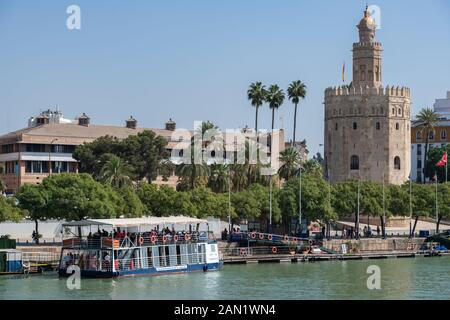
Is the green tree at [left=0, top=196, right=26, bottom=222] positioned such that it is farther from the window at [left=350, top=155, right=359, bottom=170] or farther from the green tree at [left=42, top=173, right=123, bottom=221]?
the window at [left=350, top=155, right=359, bottom=170]

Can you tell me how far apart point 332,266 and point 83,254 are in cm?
2152

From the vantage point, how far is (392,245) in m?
108

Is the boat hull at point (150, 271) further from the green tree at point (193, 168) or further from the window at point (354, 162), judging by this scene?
the window at point (354, 162)

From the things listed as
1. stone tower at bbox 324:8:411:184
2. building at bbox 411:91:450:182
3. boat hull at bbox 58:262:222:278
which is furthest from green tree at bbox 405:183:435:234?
building at bbox 411:91:450:182

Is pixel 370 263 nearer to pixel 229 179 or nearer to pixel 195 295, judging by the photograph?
pixel 229 179

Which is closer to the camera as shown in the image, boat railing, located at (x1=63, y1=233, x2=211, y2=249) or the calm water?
the calm water

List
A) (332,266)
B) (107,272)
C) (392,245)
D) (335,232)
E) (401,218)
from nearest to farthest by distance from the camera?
(107,272) < (332,266) < (392,245) < (335,232) < (401,218)

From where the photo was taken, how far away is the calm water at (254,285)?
66.1 metres

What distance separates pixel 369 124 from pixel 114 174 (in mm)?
39209

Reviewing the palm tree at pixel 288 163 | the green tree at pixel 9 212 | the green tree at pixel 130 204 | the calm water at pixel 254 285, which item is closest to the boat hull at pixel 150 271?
the calm water at pixel 254 285

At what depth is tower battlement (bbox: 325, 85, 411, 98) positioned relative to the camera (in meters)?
135

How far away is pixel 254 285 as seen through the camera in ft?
235

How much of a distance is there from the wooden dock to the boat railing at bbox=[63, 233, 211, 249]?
10.1 m
